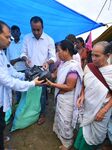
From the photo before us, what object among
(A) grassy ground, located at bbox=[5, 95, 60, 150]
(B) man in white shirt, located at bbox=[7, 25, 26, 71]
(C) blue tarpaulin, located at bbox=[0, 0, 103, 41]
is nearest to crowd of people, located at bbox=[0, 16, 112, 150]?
(A) grassy ground, located at bbox=[5, 95, 60, 150]

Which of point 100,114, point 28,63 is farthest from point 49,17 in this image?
point 100,114

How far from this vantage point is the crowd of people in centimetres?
328

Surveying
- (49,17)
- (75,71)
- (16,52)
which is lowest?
(75,71)

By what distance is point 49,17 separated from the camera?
5.91 m

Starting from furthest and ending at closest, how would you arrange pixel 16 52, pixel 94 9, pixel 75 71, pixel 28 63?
1. pixel 94 9
2. pixel 16 52
3. pixel 28 63
4. pixel 75 71

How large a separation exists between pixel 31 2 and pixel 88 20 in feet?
3.98

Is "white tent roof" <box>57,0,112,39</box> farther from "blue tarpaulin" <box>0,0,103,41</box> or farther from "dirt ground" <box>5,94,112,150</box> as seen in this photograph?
"dirt ground" <box>5,94,112,150</box>

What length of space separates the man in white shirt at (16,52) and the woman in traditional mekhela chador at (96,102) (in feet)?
5.52

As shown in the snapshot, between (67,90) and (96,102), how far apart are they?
1.70 ft

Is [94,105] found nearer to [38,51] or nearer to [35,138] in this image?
[35,138]

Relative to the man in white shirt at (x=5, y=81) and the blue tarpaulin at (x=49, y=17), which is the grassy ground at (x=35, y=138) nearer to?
the man in white shirt at (x=5, y=81)

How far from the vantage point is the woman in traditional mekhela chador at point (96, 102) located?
10.6ft

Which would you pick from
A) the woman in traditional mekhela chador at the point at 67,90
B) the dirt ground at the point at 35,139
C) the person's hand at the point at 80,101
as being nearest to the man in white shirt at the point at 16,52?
the dirt ground at the point at 35,139

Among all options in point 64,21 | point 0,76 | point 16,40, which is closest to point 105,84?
point 0,76
